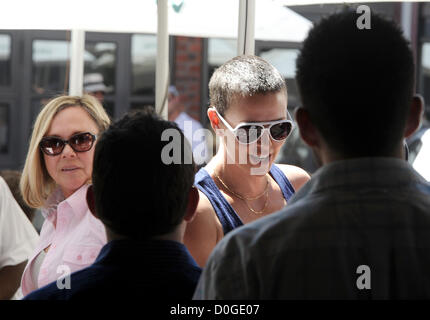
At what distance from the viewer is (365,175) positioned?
41.1 inches

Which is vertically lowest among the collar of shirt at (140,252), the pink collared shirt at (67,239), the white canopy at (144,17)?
the pink collared shirt at (67,239)

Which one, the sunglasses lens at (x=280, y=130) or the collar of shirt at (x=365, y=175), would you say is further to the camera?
the sunglasses lens at (x=280, y=130)

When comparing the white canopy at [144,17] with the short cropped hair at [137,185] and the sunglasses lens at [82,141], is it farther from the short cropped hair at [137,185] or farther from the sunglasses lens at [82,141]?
the short cropped hair at [137,185]

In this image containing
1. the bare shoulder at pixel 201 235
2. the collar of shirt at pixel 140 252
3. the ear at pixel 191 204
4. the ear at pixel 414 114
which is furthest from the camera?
the bare shoulder at pixel 201 235

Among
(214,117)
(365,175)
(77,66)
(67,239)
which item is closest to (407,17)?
(77,66)

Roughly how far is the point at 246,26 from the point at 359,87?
160cm

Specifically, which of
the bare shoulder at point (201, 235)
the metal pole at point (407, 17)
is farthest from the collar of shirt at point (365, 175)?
the metal pole at point (407, 17)

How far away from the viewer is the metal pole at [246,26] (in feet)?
8.50

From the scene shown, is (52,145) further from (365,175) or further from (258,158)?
(365,175)

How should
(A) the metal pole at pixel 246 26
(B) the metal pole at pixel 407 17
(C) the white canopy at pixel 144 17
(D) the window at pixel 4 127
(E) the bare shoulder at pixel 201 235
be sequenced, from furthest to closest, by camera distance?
(B) the metal pole at pixel 407 17
(D) the window at pixel 4 127
(C) the white canopy at pixel 144 17
(A) the metal pole at pixel 246 26
(E) the bare shoulder at pixel 201 235

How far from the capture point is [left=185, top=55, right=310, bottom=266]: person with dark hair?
1.95 m

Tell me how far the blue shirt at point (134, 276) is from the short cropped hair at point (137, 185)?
0.09ft

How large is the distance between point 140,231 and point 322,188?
13.1 inches
